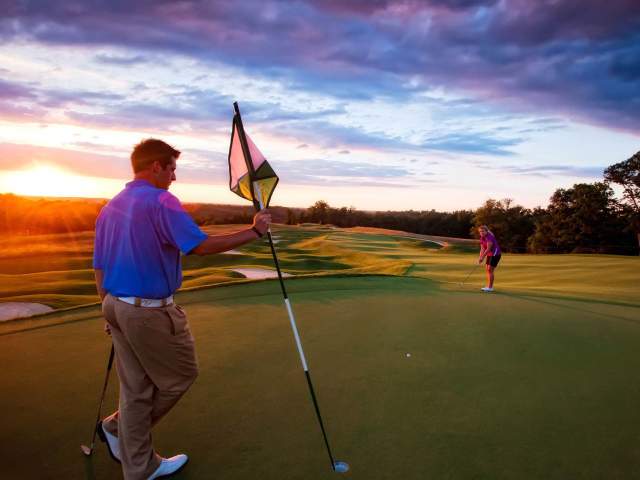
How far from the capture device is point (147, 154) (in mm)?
3146

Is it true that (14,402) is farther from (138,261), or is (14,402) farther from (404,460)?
(404,460)

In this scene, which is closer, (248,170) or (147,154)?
(147,154)

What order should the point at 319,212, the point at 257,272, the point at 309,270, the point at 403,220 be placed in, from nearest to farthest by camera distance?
the point at 257,272, the point at 309,270, the point at 319,212, the point at 403,220

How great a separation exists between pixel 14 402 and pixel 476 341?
521 cm

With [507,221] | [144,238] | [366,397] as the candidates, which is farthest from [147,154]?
[507,221]

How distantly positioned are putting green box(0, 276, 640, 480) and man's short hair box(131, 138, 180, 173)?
Result: 7.01ft

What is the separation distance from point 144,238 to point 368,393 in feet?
8.57

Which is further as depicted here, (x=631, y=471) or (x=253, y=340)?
(x=253, y=340)

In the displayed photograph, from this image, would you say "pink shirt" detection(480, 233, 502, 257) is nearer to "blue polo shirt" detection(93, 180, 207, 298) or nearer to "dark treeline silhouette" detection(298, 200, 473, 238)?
"blue polo shirt" detection(93, 180, 207, 298)

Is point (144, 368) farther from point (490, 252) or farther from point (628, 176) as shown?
point (628, 176)

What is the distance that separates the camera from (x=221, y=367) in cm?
499

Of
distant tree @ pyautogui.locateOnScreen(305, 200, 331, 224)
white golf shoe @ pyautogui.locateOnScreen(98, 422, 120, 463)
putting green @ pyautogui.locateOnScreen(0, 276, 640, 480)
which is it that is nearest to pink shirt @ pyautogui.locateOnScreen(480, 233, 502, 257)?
putting green @ pyautogui.locateOnScreen(0, 276, 640, 480)

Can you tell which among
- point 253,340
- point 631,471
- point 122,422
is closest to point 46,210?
point 253,340

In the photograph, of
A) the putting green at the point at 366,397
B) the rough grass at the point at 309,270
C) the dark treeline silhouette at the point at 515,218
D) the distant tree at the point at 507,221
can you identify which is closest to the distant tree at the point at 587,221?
the dark treeline silhouette at the point at 515,218
